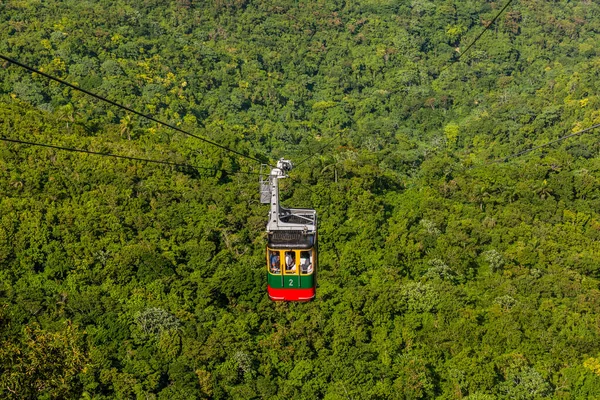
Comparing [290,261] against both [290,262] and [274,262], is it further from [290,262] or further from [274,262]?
[274,262]

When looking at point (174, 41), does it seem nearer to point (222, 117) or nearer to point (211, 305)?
point (222, 117)

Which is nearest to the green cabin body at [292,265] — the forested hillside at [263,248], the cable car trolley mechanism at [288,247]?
the cable car trolley mechanism at [288,247]

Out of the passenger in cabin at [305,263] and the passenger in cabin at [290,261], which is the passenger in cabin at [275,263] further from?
the passenger in cabin at [305,263]

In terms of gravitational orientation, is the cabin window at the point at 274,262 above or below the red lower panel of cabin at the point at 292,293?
above

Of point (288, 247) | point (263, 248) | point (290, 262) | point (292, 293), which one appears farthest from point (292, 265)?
point (263, 248)

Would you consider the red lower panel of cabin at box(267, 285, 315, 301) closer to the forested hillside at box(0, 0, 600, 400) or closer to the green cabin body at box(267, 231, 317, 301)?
the green cabin body at box(267, 231, 317, 301)

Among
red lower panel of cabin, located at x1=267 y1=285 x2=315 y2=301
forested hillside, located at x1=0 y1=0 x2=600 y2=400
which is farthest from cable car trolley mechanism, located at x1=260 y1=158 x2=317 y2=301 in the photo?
forested hillside, located at x1=0 y1=0 x2=600 y2=400

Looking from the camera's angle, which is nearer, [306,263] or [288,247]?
[288,247]
